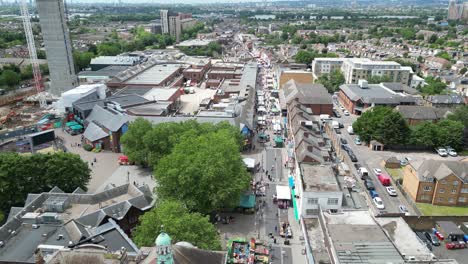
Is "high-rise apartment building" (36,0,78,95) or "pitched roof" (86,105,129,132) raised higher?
"high-rise apartment building" (36,0,78,95)

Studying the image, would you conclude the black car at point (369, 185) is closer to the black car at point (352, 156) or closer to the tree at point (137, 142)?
the black car at point (352, 156)

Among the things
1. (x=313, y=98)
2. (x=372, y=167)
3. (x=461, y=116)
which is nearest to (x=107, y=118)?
(x=313, y=98)

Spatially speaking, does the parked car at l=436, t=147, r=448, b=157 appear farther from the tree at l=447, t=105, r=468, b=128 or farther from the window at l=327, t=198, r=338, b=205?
the window at l=327, t=198, r=338, b=205

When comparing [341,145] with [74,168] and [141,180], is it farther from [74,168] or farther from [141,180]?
[74,168]

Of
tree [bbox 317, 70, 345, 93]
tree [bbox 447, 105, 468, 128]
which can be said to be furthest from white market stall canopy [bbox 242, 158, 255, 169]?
tree [bbox 317, 70, 345, 93]

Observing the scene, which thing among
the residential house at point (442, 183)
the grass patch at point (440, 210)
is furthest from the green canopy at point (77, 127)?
the grass patch at point (440, 210)
